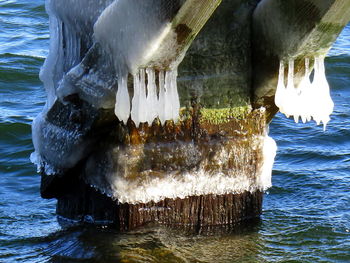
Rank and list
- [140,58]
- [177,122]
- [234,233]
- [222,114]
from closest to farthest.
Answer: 1. [140,58]
2. [177,122]
3. [222,114]
4. [234,233]

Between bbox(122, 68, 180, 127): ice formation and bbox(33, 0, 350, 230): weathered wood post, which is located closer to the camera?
bbox(122, 68, 180, 127): ice formation

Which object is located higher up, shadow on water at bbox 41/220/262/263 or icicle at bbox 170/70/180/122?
icicle at bbox 170/70/180/122

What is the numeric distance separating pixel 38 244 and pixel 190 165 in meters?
1.07

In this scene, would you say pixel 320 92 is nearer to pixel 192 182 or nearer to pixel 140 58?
pixel 192 182

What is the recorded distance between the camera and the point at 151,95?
3967mm

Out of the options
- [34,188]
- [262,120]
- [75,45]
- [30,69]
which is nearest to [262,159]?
[262,120]

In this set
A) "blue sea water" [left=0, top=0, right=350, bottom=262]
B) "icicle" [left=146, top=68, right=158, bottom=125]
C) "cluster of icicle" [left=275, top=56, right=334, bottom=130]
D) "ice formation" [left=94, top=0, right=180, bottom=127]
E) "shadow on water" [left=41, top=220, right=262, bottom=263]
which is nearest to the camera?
"ice formation" [left=94, top=0, right=180, bottom=127]

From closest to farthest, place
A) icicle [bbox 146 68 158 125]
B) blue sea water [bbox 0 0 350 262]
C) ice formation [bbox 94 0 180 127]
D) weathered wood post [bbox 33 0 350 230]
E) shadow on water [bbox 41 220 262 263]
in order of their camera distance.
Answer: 1. ice formation [bbox 94 0 180 127]
2. icicle [bbox 146 68 158 125]
3. weathered wood post [bbox 33 0 350 230]
4. shadow on water [bbox 41 220 262 263]
5. blue sea water [bbox 0 0 350 262]

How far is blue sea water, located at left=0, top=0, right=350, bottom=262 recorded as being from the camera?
4.56 metres

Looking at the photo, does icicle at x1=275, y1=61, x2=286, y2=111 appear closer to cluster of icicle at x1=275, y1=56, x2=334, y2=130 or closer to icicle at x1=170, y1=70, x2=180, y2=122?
cluster of icicle at x1=275, y1=56, x2=334, y2=130

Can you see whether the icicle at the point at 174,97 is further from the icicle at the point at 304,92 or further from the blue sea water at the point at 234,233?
the blue sea water at the point at 234,233

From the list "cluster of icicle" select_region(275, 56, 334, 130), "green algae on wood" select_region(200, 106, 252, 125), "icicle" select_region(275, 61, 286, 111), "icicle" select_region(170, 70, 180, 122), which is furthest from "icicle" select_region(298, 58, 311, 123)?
"icicle" select_region(170, 70, 180, 122)

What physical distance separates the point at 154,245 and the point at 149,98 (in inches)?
36.5

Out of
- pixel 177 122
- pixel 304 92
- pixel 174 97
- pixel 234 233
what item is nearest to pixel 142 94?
pixel 174 97
